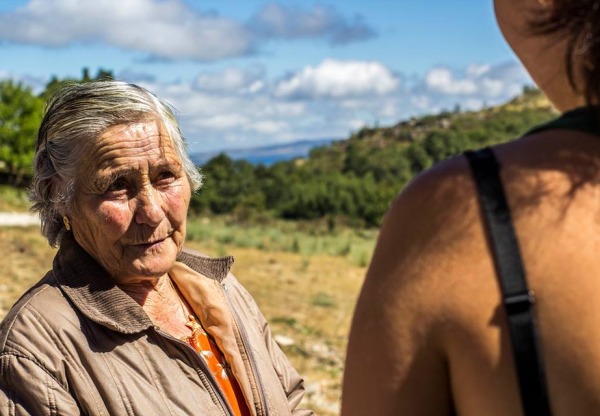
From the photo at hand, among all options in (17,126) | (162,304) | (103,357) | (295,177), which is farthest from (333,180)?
(103,357)

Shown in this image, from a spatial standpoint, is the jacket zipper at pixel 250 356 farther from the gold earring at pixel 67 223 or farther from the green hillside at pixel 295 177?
A: the green hillside at pixel 295 177

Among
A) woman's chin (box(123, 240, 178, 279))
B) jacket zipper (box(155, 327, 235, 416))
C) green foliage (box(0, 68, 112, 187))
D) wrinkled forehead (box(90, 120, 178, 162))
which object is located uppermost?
green foliage (box(0, 68, 112, 187))

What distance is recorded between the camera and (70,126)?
2.42 m

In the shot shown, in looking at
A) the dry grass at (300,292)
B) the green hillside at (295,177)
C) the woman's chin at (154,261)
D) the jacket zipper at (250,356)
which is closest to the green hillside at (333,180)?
the green hillside at (295,177)

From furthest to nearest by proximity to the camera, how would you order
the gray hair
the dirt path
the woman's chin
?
the dirt path
the woman's chin
the gray hair

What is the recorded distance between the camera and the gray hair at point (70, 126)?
7.93ft

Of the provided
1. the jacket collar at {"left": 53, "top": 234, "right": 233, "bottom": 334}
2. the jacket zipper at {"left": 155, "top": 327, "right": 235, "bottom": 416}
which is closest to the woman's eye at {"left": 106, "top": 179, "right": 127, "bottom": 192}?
the jacket collar at {"left": 53, "top": 234, "right": 233, "bottom": 334}

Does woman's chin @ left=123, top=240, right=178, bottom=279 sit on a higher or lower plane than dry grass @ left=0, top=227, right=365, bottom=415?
higher

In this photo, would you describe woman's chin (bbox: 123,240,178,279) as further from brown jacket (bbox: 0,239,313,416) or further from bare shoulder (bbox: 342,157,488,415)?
bare shoulder (bbox: 342,157,488,415)

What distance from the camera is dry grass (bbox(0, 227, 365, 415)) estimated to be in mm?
7473

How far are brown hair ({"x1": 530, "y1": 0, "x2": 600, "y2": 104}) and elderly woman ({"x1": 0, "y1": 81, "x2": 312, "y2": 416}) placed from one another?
1661 mm

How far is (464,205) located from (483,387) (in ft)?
0.73

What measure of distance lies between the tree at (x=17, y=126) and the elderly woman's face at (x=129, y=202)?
3323 cm

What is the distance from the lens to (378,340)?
95 centimetres
